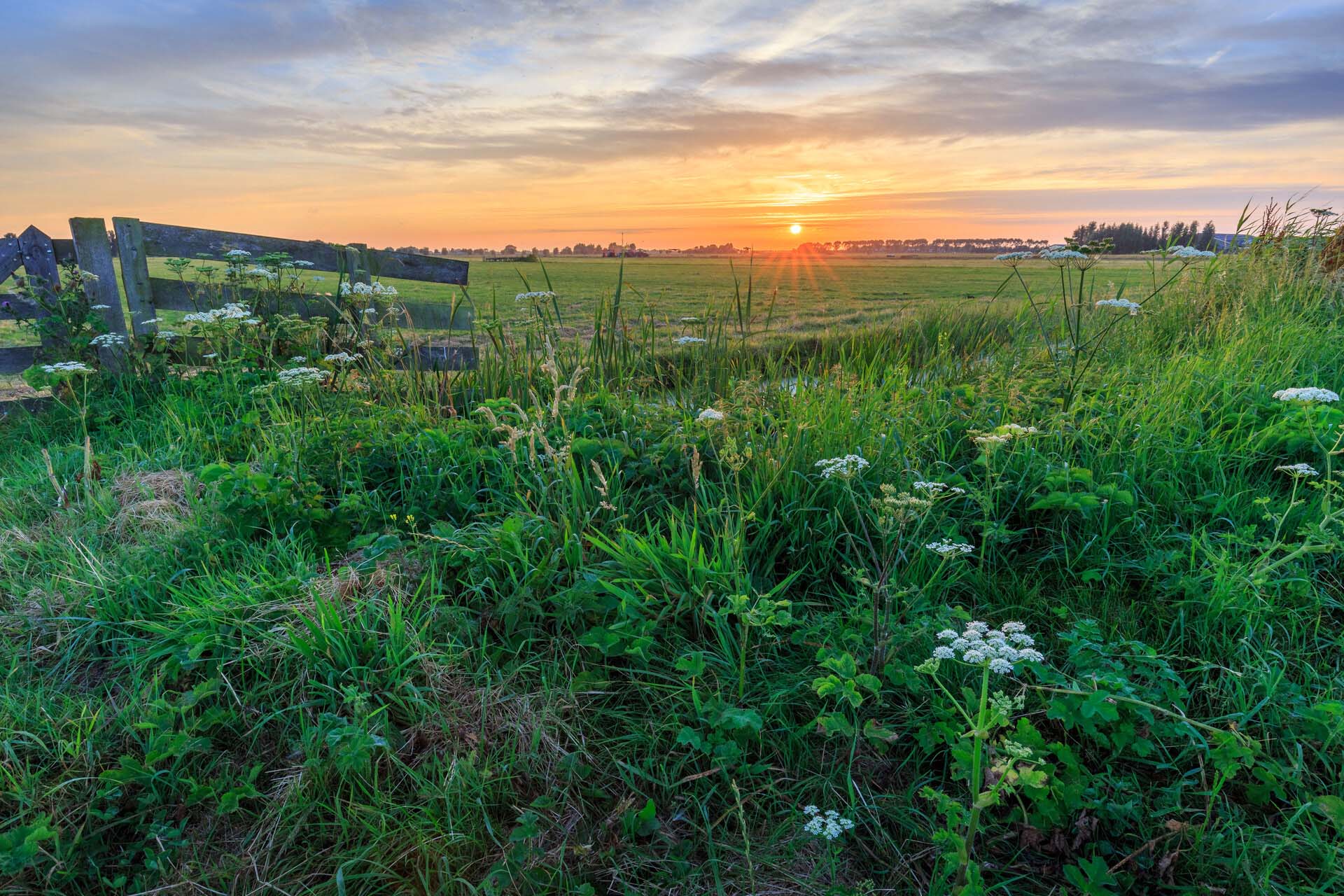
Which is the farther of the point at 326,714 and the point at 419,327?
the point at 419,327

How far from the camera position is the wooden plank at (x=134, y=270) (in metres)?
6.63

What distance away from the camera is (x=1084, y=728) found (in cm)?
207

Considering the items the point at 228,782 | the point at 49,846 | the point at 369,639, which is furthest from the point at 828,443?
the point at 49,846

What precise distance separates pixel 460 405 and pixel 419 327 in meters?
1.94

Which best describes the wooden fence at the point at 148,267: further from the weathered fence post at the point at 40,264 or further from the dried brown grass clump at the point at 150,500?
the dried brown grass clump at the point at 150,500

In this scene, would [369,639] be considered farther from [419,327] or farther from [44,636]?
[419,327]

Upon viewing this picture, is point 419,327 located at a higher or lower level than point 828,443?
higher

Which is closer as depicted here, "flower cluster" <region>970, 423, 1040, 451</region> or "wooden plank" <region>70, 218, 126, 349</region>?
"flower cluster" <region>970, 423, 1040, 451</region>

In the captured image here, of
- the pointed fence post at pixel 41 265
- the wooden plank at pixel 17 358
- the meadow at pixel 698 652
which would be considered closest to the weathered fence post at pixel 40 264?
the pointed fence post at pixel 41 265

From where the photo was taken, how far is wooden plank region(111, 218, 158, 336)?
21.8 feet

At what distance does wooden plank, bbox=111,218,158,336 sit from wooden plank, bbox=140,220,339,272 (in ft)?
0.24

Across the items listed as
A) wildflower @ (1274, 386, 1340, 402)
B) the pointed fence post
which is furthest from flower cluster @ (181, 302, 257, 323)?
wildflower @ (1274, 386, 1340, 402)

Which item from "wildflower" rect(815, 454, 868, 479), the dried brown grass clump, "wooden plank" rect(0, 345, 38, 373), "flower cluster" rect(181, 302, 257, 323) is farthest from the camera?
"wooden plank" rect(0, 345, 38, 373)

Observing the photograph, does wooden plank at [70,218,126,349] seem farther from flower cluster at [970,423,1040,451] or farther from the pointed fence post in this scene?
flower cluster at [970,423,1040,451]
